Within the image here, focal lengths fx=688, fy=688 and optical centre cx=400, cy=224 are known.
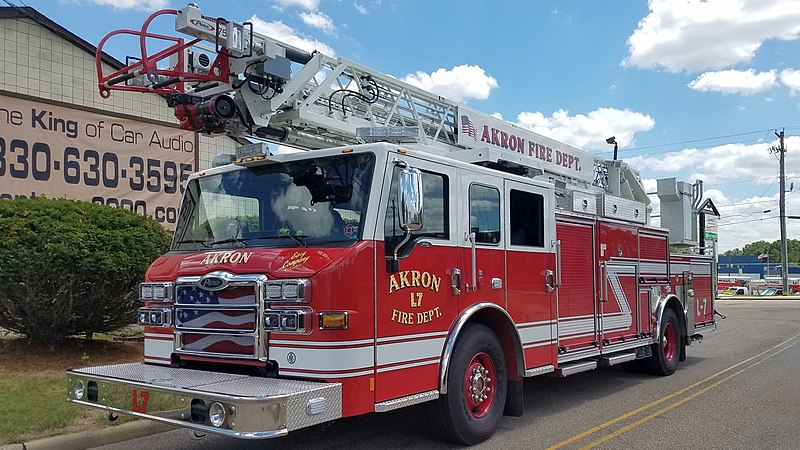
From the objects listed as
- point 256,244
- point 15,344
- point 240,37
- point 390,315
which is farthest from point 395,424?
→ point 15,344

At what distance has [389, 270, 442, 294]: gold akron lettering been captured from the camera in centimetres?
516

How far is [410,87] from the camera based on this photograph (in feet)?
25.6

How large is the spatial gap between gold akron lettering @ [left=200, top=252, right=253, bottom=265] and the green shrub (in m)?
3.55

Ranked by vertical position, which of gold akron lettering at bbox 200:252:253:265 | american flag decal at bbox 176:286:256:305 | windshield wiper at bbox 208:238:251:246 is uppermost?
windshield wiper at bbox 208:238:251:246

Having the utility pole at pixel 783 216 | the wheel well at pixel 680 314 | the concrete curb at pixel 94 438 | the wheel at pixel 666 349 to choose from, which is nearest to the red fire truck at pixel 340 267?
the concrete curb at pixel 94 438

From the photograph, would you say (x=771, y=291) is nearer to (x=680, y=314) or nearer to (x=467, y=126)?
(x=680, y=314)

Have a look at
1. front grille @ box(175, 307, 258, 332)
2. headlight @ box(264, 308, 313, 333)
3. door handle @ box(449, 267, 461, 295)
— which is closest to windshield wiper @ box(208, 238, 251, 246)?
front grille @ box(175, 307, 258, 332)

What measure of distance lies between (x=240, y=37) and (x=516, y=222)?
10.1 ft

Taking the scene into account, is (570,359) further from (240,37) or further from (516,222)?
(240,37)

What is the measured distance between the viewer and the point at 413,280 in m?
5.34

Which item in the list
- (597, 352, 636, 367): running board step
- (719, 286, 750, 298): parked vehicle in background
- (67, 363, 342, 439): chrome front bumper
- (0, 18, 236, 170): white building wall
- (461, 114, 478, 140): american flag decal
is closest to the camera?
(67, 363, 342, 439): chrome front bumper

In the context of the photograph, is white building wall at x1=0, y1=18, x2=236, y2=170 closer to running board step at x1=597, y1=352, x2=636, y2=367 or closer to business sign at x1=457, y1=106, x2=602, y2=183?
business sign at x1=457, y1=106, x2=602, y2=183

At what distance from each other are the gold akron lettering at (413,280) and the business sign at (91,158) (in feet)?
30.2

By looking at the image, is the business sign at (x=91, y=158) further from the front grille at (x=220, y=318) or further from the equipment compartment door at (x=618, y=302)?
the equipment compartment door at (x=618, y=302)
